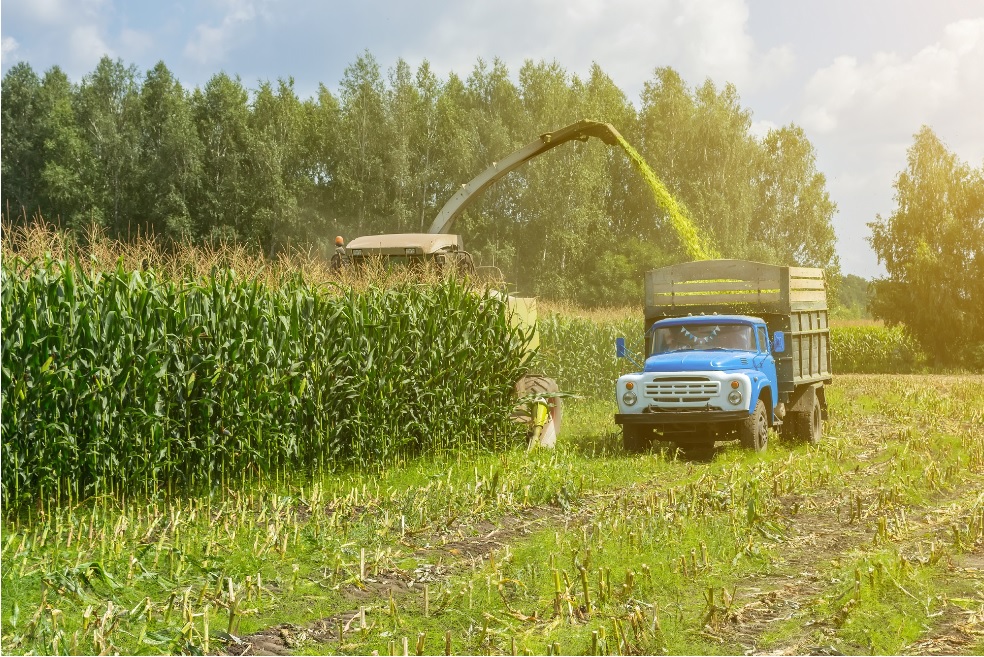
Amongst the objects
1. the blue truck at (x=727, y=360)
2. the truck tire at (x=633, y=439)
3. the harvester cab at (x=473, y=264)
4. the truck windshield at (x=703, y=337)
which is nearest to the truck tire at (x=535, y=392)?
the harvester cab at (x=473, y=264)

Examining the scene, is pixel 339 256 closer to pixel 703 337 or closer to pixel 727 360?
pixel 703 337

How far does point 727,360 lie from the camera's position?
13828 mm

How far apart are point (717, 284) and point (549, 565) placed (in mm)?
9410

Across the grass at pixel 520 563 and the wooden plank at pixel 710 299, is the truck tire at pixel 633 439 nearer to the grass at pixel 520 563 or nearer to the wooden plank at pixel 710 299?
the grass at pixel 520 563

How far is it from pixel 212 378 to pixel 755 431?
757cm

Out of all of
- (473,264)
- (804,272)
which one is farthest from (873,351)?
(473,264)

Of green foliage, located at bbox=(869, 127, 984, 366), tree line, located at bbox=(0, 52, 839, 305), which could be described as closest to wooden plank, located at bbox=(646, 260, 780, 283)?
green foliage, located at bbox=(869, 127, 984, 366)

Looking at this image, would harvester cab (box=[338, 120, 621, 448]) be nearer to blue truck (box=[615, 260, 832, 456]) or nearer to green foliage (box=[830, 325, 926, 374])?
blue truck (box=[615, 260, 832, 456])

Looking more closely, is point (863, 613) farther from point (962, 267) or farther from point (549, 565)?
point (962, 267)

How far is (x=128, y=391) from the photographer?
10.2m

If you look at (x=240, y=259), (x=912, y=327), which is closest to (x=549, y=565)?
(x=240, y=259)

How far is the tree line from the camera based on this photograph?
5172 centimetres

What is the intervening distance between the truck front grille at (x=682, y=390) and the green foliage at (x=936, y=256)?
32.3 m

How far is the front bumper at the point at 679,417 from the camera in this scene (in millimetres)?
13422
